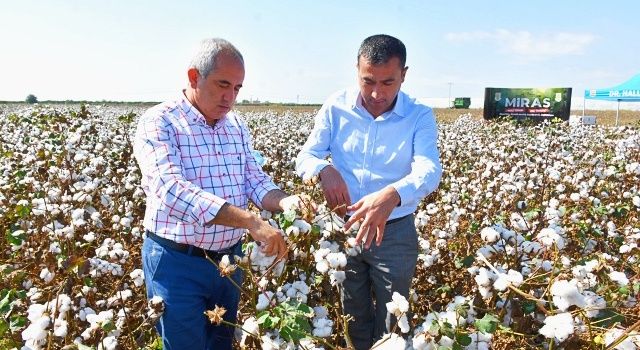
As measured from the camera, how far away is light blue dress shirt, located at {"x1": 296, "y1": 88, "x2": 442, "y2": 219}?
2342 millimetres

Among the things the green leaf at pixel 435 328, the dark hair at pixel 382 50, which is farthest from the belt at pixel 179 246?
the dark hair at pixel 382 50

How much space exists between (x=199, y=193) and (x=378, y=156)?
909mm

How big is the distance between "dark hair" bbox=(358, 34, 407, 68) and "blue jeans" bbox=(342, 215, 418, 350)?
0.73 meters

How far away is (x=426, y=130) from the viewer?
92.7 inches

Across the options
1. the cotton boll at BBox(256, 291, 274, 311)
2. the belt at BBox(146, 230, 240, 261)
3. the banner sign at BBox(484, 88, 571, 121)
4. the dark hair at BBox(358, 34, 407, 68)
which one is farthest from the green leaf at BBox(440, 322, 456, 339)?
the banner sign at BBox(484, 88, 571, 121)

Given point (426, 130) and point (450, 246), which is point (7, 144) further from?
point (426, 130)

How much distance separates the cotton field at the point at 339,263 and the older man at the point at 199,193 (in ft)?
0.39

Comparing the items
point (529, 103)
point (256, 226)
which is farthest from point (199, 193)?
point (529, 103)

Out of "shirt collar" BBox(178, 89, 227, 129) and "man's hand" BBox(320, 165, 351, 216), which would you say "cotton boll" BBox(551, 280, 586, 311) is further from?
"shirt collar" BBox(178, 89, 227, 129)

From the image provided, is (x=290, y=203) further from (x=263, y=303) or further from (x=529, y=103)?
(x=529, y=103)

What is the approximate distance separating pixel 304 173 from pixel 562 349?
1.17 m

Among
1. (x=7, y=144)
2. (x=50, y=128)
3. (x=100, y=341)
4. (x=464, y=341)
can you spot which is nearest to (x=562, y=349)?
(x=464, y=341)

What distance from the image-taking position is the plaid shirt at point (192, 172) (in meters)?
1.78

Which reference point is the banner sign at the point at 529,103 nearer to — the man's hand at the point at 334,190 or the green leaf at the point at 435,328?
the man's hand at the point at 334,190
